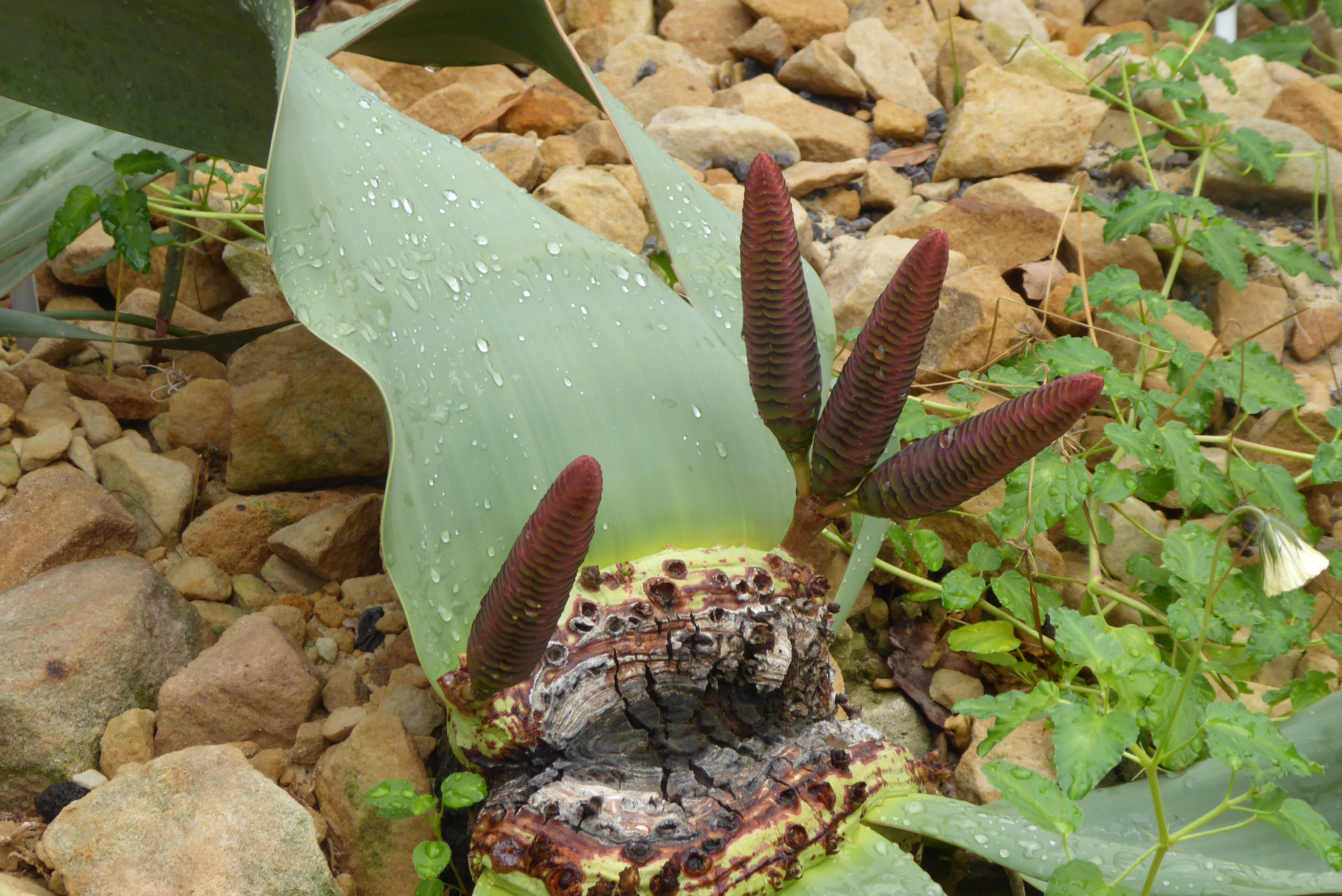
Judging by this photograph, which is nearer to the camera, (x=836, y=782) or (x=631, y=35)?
(x=836, y=782)

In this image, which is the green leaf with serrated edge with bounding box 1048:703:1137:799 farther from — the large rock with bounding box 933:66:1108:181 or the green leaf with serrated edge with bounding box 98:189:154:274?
the large rock with bounding box 933:66:1108:181

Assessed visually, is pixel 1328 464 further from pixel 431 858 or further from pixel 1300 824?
pixel 431 858

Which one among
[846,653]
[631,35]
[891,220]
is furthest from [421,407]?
[631,35]

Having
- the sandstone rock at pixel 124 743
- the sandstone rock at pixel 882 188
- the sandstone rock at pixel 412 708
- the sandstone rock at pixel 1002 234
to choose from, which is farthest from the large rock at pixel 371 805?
the sandstone rock at pixel 882 188

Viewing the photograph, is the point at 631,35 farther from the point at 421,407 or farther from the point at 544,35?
the point at 421,407

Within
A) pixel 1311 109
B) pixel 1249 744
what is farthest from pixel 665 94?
pixel 1249 744
